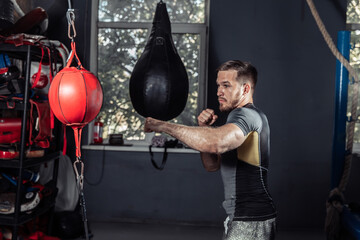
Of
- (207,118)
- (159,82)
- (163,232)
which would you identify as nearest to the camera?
(207,118)

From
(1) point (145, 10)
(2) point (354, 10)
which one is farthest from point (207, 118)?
(2) point (354, 10)

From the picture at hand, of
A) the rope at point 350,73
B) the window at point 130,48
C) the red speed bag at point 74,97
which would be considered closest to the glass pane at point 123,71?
the window at point 130,48

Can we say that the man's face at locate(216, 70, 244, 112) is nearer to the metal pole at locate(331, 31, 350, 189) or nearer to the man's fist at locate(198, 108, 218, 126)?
the man's fist at locate(198, 108, 218, 126)

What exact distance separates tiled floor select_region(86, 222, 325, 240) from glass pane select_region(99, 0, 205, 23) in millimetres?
2086

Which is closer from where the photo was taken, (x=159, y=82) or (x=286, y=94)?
(x=159, y=82)

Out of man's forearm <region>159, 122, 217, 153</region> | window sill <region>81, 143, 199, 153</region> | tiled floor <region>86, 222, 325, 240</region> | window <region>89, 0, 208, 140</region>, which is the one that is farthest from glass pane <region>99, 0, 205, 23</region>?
man's forearm <region>159, 122, 217, 153</region>

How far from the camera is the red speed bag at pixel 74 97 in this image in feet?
5.07

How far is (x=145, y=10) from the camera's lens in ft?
12.8

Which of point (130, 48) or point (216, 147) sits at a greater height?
point (130, 48)

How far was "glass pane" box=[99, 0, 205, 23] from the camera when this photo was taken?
12.6 feet

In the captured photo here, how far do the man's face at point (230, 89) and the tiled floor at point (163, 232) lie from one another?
6.71 feet

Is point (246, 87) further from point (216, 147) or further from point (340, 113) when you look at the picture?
point (340, 113)

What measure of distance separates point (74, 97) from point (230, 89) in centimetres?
70

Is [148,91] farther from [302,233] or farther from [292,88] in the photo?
[302,233]
